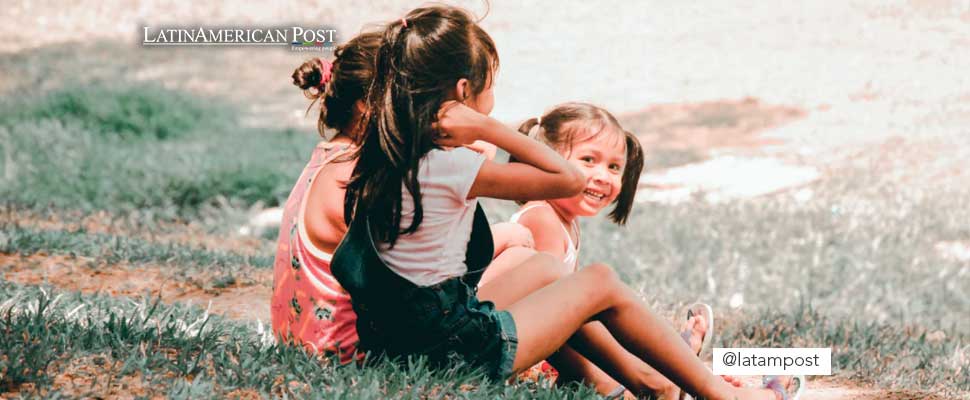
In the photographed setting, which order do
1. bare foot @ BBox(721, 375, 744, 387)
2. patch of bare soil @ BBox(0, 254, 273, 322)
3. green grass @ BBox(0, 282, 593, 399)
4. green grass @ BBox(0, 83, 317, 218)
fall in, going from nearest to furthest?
green grass @ BBox(0, 282, 593, 399), bare foot @ BBox(721, 375, 744, 387), patch of bare soil @ BBox(0, 254, 273, 322), green grass @ BBox(0, 83, 317, 218)

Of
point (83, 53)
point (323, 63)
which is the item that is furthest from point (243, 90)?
point (323, 63)

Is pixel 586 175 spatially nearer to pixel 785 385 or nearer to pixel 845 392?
pixel 785 385

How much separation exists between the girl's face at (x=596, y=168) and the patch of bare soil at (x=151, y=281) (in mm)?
1367

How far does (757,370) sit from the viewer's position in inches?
163

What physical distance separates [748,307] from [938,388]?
1883mm

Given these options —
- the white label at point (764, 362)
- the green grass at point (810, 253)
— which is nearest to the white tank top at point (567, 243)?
the white label at point (764, 362)

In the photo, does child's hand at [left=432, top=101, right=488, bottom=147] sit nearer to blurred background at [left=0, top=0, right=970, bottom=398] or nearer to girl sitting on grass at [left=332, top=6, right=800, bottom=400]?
girl sitting on grass at [left=332, top=6, right=800, bottom=400]

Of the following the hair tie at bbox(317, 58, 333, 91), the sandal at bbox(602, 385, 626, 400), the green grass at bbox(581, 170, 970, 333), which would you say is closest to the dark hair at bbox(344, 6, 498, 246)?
the hair tie at bbox(317, 58, 333, 91)

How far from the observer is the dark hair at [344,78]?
3.59 metres

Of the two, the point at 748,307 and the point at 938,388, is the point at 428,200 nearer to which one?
the point at 938,388

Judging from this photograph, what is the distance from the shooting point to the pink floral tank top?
339 centimetres

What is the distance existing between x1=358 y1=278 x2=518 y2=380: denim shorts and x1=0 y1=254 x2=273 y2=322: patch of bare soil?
1.66 meters

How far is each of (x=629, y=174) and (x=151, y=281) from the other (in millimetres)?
2151

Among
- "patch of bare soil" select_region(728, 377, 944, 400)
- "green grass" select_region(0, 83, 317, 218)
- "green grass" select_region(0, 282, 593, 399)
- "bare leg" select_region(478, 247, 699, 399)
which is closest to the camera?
"green grass" select_region(0, 282, 593, 399)
